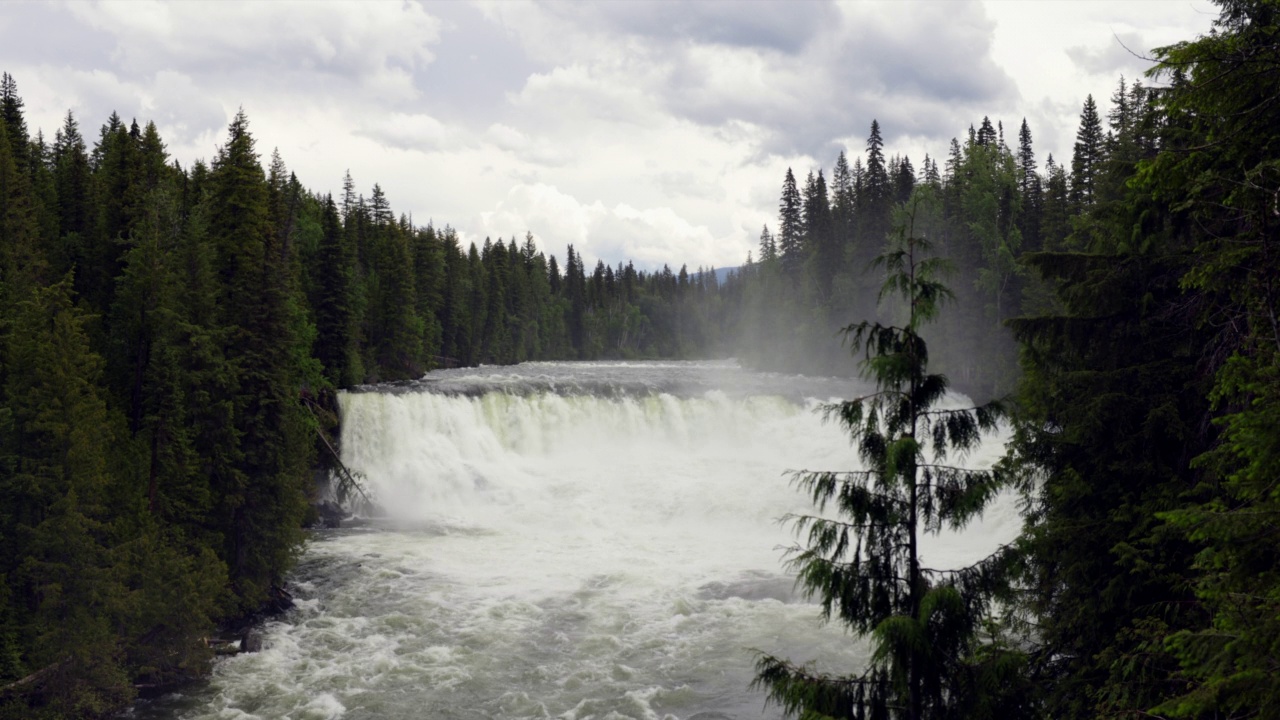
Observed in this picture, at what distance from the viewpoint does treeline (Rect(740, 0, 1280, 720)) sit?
6.31 m

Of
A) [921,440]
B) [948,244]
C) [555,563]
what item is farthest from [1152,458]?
[948,244]

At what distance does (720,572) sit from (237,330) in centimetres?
1581

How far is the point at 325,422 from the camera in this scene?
112 feet

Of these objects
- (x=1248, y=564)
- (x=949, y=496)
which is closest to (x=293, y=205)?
(x=949, y=496)

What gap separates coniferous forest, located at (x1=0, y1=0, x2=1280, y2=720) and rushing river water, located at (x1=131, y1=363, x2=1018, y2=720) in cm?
214

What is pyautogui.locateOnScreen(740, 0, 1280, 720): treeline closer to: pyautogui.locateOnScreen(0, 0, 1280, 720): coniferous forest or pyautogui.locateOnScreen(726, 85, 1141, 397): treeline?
pyautogui.locateOnScreen(0, 0, 1280, 720): coniferous forest

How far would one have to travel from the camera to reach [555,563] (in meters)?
27.1

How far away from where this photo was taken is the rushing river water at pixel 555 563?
17781 millimetres

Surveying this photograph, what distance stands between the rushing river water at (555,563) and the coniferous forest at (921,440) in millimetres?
2144

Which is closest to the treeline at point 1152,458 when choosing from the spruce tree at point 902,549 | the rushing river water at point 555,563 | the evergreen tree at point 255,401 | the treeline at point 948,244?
Answer: the spruce tree at point 902,549

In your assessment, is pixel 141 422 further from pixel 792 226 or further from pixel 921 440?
pixel 792 226

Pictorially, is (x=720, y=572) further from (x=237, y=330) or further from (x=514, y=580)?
(x=237, y=330)

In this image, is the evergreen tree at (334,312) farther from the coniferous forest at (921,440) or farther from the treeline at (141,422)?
the treeline at (141,422)

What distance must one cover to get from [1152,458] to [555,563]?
19.4 metres
